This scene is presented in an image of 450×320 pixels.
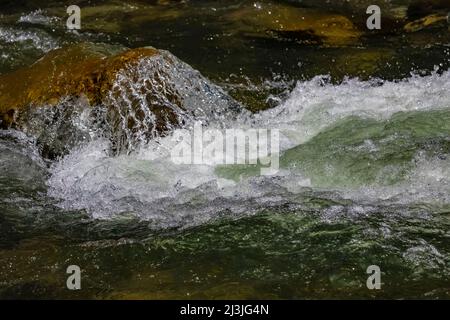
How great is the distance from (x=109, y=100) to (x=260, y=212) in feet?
6.97

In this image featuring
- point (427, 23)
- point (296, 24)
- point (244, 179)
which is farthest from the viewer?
point (427, 23)

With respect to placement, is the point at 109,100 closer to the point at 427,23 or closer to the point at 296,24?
the point at 296,24

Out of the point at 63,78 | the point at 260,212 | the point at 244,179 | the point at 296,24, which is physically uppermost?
the point at 296,24

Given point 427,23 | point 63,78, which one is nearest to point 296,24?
point 427,23

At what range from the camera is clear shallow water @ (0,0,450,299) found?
12.4 feet

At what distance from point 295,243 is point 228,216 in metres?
0.59

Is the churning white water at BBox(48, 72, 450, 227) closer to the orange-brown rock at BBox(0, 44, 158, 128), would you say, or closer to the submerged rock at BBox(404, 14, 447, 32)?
the orange-brown rock at BBox(0, 44, 158, 128)

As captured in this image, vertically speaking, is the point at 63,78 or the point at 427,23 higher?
the point at 427,23

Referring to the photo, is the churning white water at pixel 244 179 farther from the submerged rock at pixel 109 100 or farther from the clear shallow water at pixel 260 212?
the submerged rock at pixel 109 100

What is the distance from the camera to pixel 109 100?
239 inches

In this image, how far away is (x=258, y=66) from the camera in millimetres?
8039

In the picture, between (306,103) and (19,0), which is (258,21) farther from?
(19,0)

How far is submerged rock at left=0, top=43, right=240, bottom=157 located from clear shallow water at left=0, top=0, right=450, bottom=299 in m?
0.15

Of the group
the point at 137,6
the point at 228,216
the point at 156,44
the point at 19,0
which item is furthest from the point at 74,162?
the point at 19,0
